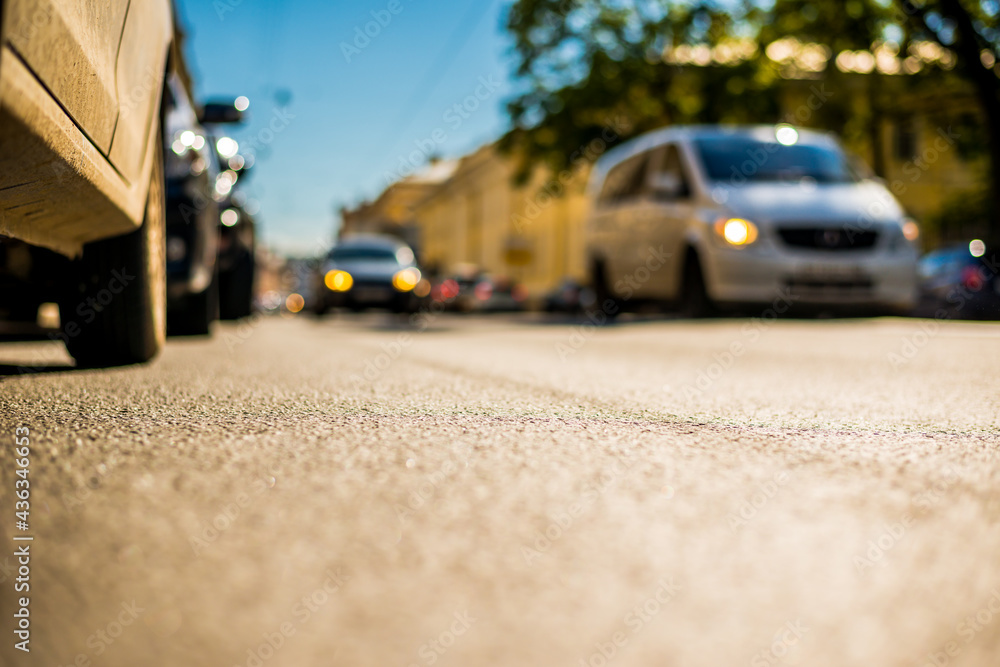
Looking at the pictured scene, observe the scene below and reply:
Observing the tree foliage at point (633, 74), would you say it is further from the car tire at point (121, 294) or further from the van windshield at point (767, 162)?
the car tire at point (121, 294)

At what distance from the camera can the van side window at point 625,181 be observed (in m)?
11.1

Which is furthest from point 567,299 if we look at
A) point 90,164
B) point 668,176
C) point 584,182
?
point 90,164

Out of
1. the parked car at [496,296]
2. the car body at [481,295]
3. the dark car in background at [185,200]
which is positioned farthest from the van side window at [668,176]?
the parked car at [496,296]

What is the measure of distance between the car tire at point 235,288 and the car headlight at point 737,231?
4.60 meters

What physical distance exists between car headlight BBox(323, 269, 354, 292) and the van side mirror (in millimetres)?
7578

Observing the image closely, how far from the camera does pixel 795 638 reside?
3.77 ft

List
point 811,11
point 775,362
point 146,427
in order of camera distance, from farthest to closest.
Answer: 1. point 811,11
2. point 775,362
3. point 146,427

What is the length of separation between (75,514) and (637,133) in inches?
974

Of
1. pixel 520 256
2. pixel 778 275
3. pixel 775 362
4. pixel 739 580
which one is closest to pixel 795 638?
pixel 739 580

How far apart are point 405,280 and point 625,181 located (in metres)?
5.72

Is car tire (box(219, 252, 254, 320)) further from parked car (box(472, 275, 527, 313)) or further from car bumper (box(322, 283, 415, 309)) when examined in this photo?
parked car (box(472, 275, 527, 313))

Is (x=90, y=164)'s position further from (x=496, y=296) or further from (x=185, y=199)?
(x=496, y=296)

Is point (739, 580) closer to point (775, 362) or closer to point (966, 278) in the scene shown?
point (775, 362)

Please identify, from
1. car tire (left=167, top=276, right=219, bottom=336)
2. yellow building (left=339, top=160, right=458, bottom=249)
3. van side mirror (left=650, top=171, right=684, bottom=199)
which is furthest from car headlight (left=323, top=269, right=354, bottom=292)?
yellow building (left=339, top=160, right=458, bottom=249)
